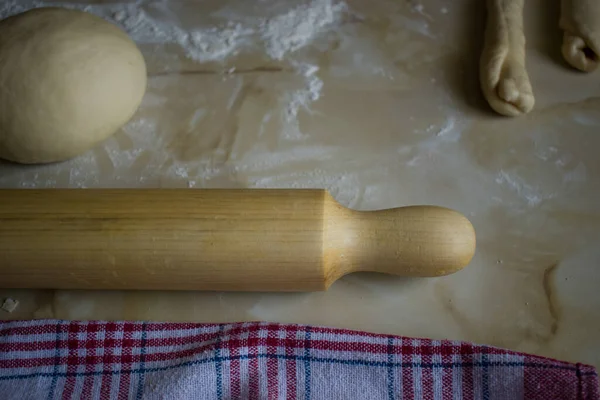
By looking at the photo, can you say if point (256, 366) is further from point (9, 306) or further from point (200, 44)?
point (200, 44)

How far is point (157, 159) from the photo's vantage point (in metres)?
1.11

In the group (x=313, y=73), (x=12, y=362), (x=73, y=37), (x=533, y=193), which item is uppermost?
(x=73, y=37)

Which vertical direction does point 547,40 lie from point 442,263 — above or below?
above

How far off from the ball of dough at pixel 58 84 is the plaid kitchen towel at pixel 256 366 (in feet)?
0.96

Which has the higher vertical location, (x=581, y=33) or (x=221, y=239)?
(x=581, y=33)

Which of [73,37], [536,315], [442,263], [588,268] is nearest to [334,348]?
[442,263]

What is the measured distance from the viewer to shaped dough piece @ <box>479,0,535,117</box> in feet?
3.47

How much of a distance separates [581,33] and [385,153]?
393 millimetres

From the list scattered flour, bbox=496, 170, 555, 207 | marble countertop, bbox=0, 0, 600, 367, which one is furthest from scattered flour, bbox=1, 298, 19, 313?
scattered flour, bbox=496, 170, 555, 207

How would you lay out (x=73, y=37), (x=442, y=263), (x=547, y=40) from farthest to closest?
(x=547, y=40) → (x=73, y=37) → (x=442, y=263)

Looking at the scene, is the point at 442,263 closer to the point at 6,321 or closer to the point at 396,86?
the point at 396,86

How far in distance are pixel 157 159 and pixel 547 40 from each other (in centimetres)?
73

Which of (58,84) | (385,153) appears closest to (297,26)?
(385,153)

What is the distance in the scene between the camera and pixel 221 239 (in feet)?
2.97
